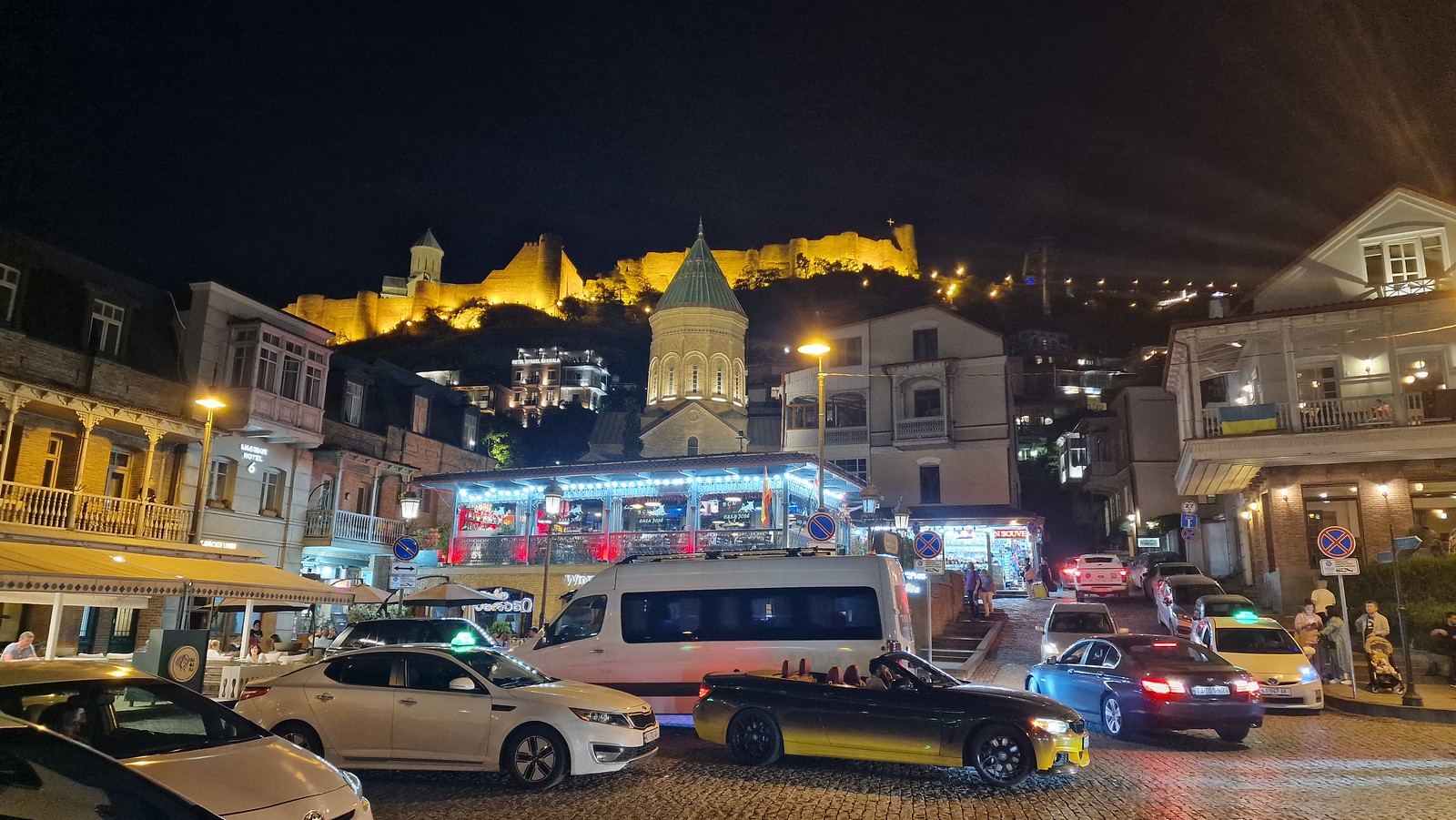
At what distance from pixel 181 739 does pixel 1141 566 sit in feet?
116

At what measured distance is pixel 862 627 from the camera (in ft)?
42.4

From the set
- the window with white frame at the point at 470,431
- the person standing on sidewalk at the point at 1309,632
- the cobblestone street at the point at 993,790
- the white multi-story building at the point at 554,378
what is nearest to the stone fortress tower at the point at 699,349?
the window with white frame at the point at 470,431

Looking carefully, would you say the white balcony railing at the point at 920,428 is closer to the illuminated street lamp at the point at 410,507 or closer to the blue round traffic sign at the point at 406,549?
the illuminated street lamp at the point at 410,507

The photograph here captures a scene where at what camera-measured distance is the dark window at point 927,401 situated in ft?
143

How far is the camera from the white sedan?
9.40 m

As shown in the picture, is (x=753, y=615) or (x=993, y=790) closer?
(x=993, y=790)

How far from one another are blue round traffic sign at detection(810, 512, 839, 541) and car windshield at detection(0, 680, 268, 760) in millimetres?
12898

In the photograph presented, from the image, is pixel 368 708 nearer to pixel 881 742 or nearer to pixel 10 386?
pixel 881 742

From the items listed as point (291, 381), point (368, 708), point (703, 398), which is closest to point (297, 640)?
point (291, 381)

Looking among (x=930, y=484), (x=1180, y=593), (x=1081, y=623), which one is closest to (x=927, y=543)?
(x=1081, y=623)

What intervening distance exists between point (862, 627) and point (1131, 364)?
3323 inches

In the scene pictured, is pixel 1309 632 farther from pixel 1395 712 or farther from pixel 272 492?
pixel 272 492

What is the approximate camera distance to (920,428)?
42938 mm

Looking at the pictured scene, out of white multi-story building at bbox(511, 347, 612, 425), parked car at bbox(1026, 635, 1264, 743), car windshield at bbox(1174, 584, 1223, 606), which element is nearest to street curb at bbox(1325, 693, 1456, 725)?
parked car at bbox(1026, 635, 1264, 743)
